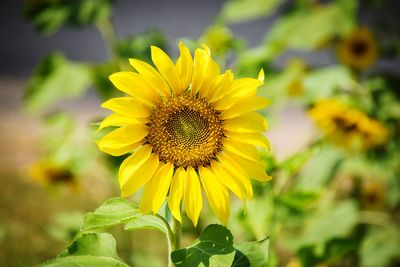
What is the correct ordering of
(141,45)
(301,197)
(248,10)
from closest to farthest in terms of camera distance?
(301,197) < (141,45) < (248,10)

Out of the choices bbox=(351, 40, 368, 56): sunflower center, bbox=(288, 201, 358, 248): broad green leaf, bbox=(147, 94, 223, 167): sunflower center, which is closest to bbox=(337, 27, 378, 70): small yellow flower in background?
bbox=(351, 40, 368, 56): sunflower center

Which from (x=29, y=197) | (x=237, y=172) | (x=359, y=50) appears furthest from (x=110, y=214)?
(x=29, y=197)

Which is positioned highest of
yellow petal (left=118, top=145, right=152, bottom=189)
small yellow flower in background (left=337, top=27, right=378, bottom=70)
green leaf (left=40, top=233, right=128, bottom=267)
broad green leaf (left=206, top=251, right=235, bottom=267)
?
small yellow flower in background (left=337, top=27, right=378, bottom=70)

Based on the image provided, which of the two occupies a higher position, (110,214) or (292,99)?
(292,99)

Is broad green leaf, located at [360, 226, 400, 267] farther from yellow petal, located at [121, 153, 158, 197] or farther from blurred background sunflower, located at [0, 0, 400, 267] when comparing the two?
yellow petal, located at [121, 153, 158, 197]

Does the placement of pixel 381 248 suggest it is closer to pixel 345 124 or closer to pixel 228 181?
pixel 345 124

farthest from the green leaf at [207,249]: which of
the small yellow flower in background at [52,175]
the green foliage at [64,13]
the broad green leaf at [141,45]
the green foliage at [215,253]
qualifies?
the small yellow flower in background at [52,175]
